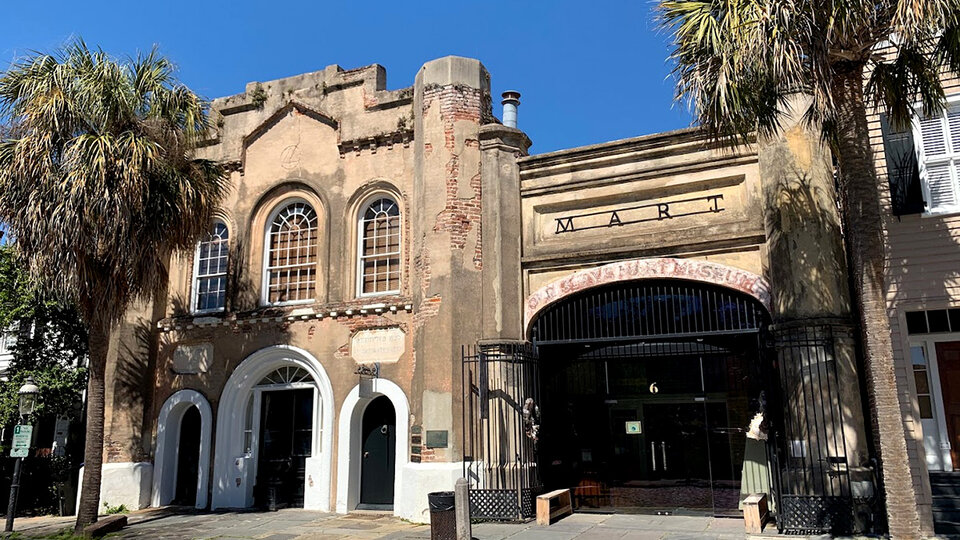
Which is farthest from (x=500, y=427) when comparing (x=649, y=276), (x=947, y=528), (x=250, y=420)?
(x=947, y=528)

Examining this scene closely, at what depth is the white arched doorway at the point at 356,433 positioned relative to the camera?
14.4m

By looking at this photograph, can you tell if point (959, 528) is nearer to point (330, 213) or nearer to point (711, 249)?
point (711, 249)

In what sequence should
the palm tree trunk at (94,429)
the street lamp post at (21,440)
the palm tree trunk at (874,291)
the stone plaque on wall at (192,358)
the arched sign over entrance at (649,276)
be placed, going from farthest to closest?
the stone plaque on wall at (192,358)
the street lamp post at (21,440)
the palm tree trunk at (94,429)
the arched sign over entrance at (649,276)
the palm tree trunk at (874,291)

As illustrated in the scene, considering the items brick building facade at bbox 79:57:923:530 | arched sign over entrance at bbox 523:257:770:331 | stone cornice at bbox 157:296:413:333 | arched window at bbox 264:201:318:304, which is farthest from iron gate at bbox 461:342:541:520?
arched window at bbox 264:201:318:304

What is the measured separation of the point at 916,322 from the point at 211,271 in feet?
46.3

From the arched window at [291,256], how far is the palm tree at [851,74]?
32.2 feet

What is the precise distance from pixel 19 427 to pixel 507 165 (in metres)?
10.5

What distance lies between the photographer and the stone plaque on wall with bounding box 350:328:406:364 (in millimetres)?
14938

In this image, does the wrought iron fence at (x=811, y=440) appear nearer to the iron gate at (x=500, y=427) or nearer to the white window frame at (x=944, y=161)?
the white window frame at (x=944, y=161)

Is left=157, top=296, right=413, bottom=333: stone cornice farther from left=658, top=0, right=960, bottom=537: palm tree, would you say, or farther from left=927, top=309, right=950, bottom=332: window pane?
left=927, top=309, right=950, bottom=332: window pane

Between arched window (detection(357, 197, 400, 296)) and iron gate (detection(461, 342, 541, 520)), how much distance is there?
2.89m

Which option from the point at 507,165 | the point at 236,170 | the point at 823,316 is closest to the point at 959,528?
the point at 823,316

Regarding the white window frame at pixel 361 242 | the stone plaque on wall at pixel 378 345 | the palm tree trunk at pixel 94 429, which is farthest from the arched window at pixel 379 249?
the palm tree trunk at pixel 94 429

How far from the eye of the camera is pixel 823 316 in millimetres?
11375
